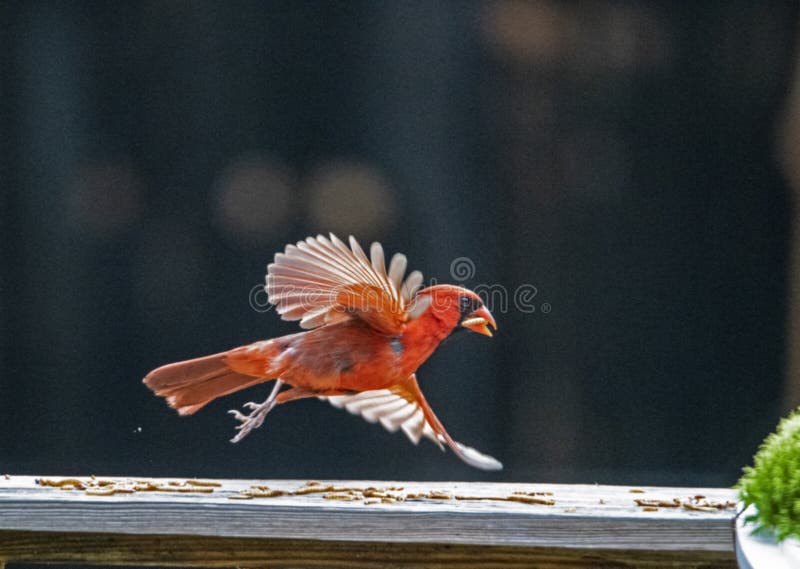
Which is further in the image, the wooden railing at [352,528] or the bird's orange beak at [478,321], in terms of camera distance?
the bird's orange beak at [478,321]

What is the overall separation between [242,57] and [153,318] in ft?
2.91

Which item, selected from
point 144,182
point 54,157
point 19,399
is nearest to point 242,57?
point 144,182

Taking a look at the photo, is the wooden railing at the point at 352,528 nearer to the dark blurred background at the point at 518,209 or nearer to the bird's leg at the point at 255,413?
the bird's leg at the point at 255,413

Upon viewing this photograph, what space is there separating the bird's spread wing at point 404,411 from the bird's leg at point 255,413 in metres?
0.15

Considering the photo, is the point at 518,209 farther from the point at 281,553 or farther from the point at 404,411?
the point at 281,553

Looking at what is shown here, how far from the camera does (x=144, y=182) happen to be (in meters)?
2.73

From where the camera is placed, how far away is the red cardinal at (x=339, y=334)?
7.36 ft

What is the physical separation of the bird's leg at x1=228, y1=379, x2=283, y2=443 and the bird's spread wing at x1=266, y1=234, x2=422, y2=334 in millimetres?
215

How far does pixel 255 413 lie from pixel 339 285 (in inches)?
19.6

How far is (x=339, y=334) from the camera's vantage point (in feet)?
7.46

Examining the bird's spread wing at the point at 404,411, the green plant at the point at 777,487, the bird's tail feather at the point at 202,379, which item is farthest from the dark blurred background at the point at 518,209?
the green plant at the point at 777,487

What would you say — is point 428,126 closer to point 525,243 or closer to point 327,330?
point 525,243

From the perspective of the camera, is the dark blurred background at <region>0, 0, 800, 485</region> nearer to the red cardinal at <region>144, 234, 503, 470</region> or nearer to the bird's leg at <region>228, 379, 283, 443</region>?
the bird's leg at <region>228, 379, 283, 443</region>

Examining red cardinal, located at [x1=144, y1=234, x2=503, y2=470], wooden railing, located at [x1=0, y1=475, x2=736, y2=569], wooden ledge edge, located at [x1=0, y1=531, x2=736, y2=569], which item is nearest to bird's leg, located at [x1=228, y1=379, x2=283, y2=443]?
red cardinal, located at [x1=144, y1=234, x2=503, y2=470]
